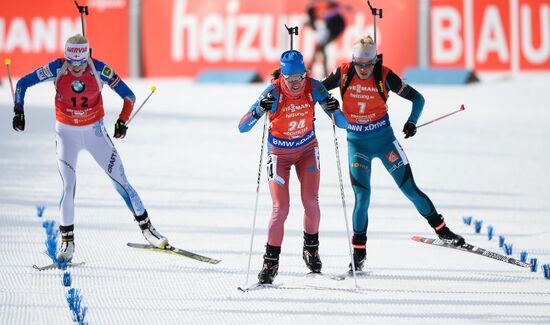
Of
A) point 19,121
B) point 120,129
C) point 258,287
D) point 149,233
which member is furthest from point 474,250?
point 19,121

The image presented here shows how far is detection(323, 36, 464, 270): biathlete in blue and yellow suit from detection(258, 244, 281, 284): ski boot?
789mm

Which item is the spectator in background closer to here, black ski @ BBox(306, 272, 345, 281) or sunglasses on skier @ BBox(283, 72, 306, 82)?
black ski @ BBox(306, 272, 345, 281)

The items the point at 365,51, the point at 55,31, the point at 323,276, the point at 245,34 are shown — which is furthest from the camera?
the point at 55,31

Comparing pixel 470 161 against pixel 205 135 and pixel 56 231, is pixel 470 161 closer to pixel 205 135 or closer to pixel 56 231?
pixel 205 135

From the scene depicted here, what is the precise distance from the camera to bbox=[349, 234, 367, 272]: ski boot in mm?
8438

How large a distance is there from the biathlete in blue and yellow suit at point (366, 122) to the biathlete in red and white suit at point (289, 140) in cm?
53

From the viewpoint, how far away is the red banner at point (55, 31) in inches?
1045

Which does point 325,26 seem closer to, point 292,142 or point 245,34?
point 245,34

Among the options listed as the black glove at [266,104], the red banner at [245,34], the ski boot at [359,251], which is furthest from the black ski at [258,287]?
the red banner at [245,34]

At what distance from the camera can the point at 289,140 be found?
802 centimetres

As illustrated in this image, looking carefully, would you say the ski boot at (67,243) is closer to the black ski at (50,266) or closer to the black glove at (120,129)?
the black ski at (50,266)

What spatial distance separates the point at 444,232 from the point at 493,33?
586 inches

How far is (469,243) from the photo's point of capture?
9.62m

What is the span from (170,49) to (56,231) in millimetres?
16496
